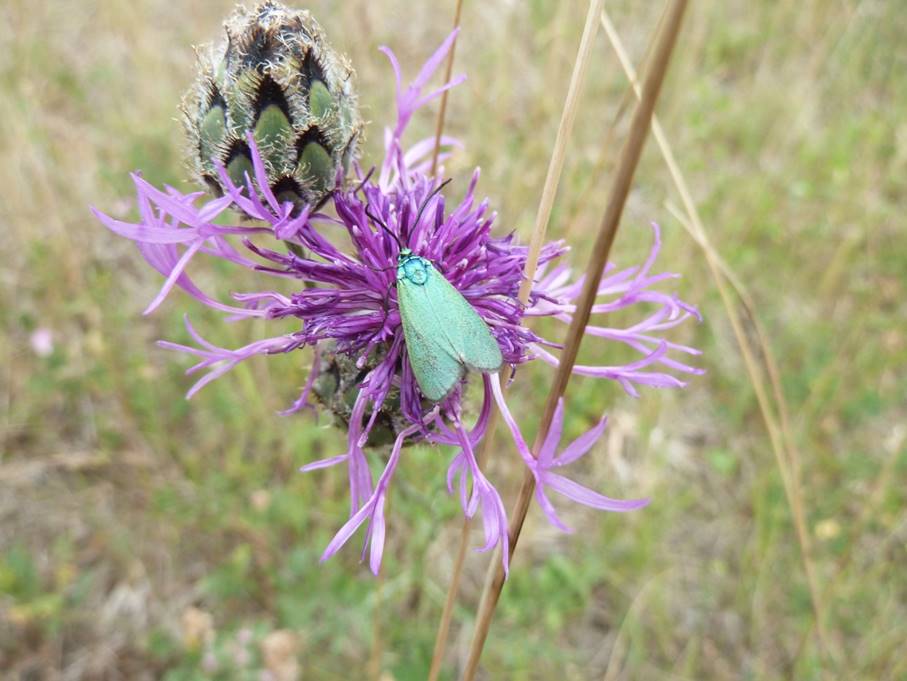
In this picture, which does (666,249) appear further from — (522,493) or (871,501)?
(522,493)

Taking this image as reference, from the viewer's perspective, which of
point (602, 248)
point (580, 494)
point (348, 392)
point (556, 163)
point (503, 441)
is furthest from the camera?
point (503, 441)

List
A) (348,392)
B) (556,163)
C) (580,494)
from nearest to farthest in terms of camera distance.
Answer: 1. (556,163)
2. (580,494)
3. (348,392)

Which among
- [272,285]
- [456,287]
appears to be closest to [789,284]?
[272,285]

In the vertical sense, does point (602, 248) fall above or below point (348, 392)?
above

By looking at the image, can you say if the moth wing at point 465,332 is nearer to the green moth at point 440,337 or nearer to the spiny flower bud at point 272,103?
the green moth at point 440,337

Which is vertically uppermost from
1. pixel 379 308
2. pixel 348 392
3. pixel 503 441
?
pixel 379 308

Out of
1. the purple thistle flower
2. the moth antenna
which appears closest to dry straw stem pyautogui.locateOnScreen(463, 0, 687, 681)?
the purple thistle flower

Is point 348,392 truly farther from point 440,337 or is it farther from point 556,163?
point 556,163

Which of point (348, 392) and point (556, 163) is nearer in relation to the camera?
point (556, 163)

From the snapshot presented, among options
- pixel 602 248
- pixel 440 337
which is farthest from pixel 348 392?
pixel 602 248
